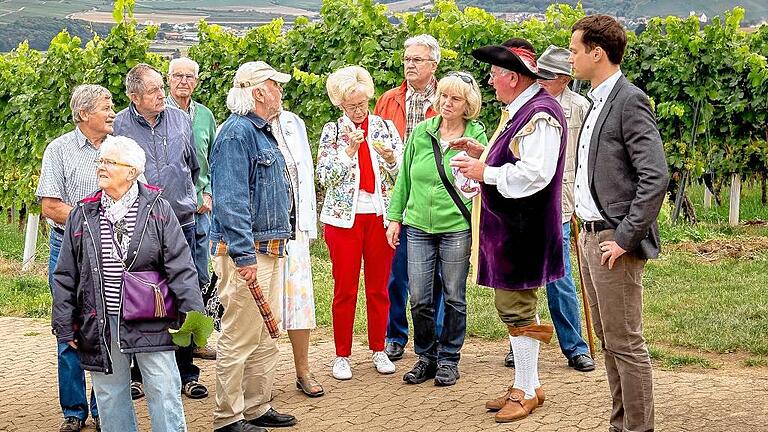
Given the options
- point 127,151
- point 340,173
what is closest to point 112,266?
point 127,151

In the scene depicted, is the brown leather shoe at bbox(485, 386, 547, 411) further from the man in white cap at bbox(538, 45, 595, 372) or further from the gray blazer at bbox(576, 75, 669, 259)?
the gray blazer at bbox(576, 75, 669, 259)

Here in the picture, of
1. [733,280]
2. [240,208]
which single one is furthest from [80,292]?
[733,280]

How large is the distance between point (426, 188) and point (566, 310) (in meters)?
1.21

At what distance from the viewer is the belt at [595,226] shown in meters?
4.92

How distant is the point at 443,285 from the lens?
6469 mm

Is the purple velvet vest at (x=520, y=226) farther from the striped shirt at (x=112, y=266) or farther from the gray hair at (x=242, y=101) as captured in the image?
the striped shirt at (x=112, y=266)

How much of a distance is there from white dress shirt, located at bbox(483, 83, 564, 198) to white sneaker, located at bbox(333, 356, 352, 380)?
6.27 feet

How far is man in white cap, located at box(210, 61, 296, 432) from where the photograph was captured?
5.49m

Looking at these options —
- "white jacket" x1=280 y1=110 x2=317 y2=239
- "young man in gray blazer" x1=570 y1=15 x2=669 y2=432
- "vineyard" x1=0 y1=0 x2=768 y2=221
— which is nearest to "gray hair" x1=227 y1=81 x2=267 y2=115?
"white jacket" x1=280 y1=110 x2=317 y2=239

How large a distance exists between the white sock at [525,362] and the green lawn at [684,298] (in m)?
1.32

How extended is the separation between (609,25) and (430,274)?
6.99ft

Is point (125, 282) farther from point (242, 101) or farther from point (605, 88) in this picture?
point (605, 88)

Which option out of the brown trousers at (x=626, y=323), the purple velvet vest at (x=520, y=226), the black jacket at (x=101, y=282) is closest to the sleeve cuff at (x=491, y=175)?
the purple velvet vest at (x=520, y=226)

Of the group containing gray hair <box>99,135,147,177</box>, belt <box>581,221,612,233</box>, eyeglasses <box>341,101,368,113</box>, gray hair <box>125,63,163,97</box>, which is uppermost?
gray hair <box>125,63,163,97</box>
